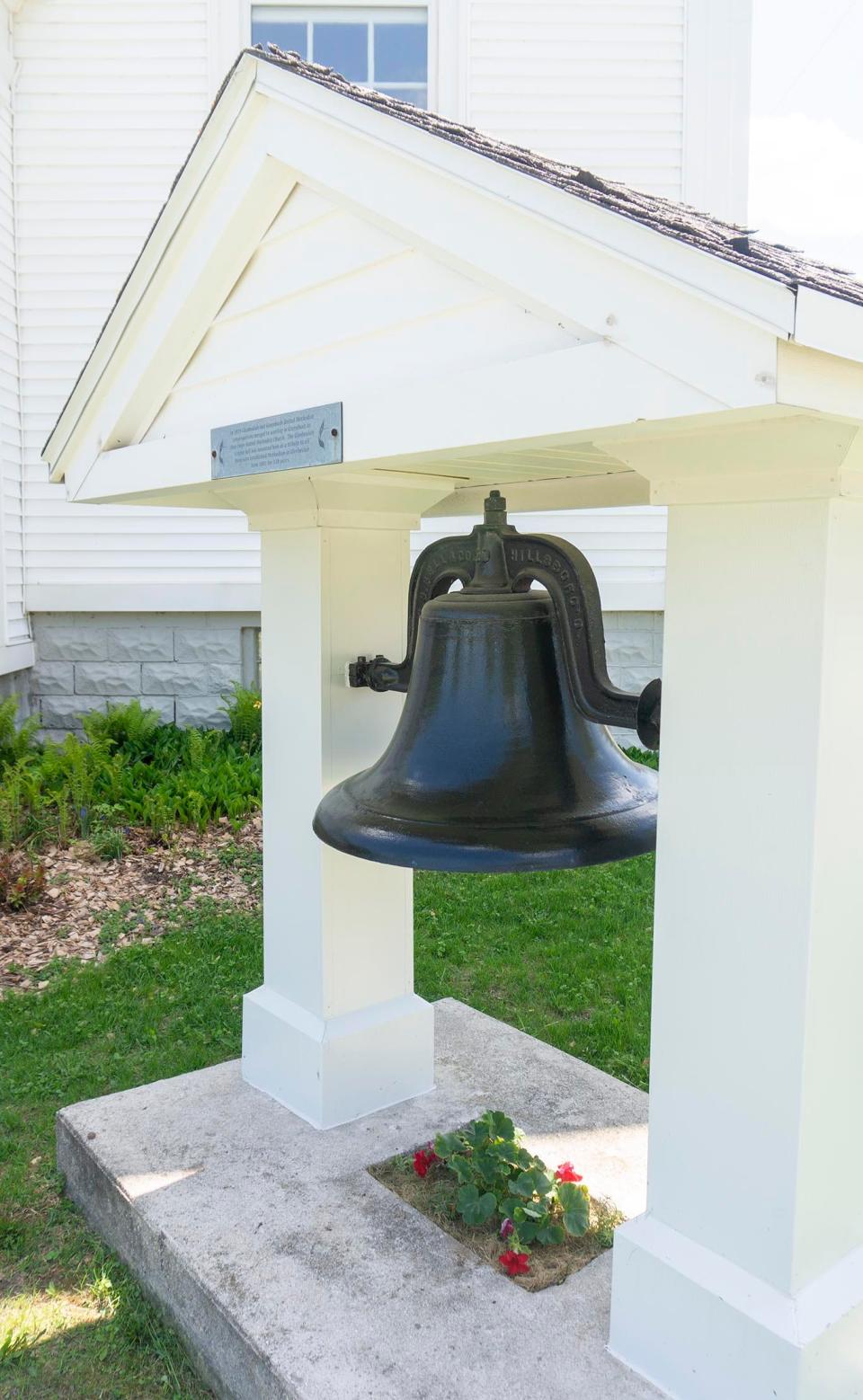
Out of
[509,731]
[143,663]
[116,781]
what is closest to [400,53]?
[143,663]

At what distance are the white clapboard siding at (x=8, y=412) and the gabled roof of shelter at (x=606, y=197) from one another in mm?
6431

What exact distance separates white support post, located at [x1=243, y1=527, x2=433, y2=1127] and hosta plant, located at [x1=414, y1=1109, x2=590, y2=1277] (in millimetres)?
328

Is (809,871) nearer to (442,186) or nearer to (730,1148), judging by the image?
(730,1148)

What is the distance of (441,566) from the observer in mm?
2354

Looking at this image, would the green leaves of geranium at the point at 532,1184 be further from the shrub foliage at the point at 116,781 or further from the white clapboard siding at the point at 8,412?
the white clapboard siding at the point at 8,412

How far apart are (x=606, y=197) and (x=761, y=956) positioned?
110 cm

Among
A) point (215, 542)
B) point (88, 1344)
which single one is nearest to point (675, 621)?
point (88, 1344)

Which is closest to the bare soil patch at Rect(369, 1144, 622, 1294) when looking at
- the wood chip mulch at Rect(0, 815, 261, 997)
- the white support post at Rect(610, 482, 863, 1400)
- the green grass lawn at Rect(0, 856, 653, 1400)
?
the white support post at Rect(610, 482, 863, 1400)

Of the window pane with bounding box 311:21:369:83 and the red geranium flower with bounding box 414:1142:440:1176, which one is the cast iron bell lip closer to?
the red geranium flower with bounding box 414:1142:440:1176

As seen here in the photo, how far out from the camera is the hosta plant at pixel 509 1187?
2389 millimetres

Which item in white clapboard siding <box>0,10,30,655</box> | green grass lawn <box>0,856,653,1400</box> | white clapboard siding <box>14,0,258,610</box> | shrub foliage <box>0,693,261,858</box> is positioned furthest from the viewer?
white clapboard siding <box>14,0,258,610</box>

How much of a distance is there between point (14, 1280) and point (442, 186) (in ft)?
9.07

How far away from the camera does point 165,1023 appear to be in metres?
4.54

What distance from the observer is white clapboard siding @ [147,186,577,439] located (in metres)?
1.60
